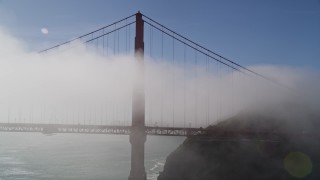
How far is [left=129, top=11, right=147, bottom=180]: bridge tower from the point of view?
205 ft

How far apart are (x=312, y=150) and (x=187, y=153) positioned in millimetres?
24982

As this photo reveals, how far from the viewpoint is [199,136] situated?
251 ft

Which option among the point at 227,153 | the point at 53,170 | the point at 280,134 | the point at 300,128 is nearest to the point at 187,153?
the point at 227,153

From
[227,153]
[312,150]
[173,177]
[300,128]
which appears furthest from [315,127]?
[173,177]

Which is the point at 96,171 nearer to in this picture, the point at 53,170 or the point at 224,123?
the point at 53,170

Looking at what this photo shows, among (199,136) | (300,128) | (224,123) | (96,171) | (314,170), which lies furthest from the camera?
(96,171)

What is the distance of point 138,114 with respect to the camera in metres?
64.0

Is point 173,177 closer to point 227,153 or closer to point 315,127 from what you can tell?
point 227,153

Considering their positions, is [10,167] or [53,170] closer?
[53,170]

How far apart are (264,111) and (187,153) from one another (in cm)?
3708

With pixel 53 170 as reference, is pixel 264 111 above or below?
above

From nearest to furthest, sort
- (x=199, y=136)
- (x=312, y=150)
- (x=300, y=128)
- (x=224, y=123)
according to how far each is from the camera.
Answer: (x=312, y=150) → (x=199, y=136) → (x=300, y=128) → (x=224, y=123)

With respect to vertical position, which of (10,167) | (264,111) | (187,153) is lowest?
(10,167)

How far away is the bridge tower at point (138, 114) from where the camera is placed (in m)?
62.5
